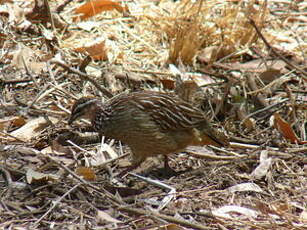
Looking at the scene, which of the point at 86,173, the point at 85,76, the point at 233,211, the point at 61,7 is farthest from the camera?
the point at 61,7

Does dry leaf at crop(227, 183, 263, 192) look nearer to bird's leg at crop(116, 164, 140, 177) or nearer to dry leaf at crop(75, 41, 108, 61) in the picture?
bird's leg at crop(116, 164, 140, 177)

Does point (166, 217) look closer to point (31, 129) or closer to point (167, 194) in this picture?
point (167, 194)

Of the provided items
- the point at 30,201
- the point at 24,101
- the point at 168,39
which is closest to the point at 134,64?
the point at 168,39

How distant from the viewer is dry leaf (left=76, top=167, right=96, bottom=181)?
592 cm

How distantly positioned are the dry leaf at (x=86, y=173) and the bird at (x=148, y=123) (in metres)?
0.54

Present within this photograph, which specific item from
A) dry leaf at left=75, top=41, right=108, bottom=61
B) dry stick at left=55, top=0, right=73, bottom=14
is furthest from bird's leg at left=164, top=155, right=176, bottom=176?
dry stick at left=55, top=0, right=73, bottom=14

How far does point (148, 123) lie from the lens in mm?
6387

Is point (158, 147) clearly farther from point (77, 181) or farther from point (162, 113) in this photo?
point (77, 181)

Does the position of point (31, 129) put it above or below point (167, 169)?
above

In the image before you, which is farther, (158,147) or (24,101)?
(24,101)

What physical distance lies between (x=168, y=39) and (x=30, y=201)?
13.4ft

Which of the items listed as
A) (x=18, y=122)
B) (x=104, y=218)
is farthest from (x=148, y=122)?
(x=18, y=122)

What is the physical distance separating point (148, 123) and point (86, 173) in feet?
2.68

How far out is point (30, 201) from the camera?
557 cm
